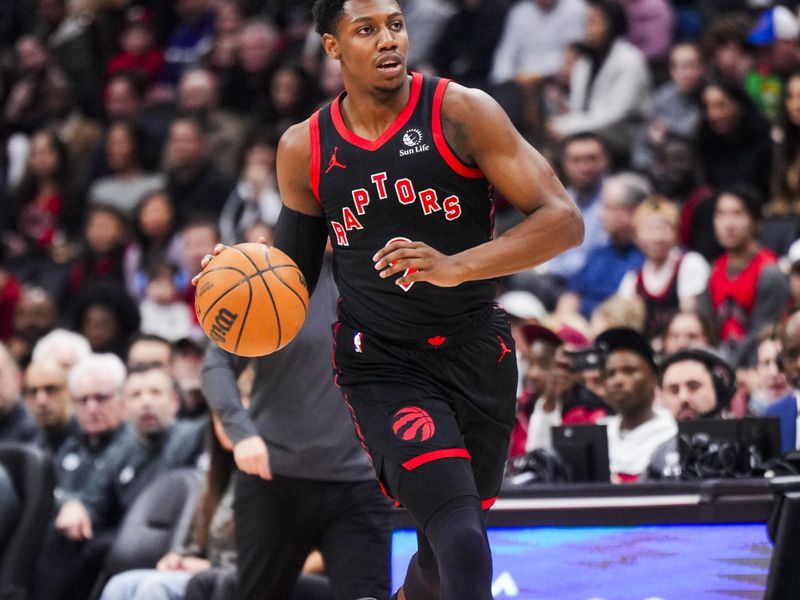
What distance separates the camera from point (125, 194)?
13500 mm

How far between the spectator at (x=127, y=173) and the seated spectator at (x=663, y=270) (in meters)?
5.20

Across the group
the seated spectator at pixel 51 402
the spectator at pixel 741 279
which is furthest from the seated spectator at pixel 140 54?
the spectator at pixel 741 279

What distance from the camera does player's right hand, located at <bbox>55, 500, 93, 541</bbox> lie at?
8.18 meters

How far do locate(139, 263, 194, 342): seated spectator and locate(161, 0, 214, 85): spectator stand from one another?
3.99 metres

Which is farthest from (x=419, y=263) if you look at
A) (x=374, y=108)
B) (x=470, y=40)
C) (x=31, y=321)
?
(x=470, y=40)

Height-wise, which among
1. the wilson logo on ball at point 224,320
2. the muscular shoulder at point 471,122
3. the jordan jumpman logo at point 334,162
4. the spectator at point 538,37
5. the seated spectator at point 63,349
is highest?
the spectator at point 538,37

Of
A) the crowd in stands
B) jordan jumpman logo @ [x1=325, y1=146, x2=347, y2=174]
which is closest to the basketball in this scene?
jordan jumpman logo @ [x1=325, y1=146, x2=347, y2=174]

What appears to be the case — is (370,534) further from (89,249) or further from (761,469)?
(89,249)

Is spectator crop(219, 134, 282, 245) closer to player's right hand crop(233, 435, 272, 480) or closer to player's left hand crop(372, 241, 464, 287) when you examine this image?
player's right hand crop(233, 435, 272, 480)

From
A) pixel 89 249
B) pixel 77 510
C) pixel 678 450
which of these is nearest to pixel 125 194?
pixel 89 249

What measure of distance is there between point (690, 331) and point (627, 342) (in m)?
0.88

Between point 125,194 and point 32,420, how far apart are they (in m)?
4.61

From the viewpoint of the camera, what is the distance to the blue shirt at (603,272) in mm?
10312

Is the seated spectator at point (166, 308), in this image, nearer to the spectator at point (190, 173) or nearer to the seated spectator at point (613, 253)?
the spectator at point (190, 173)
